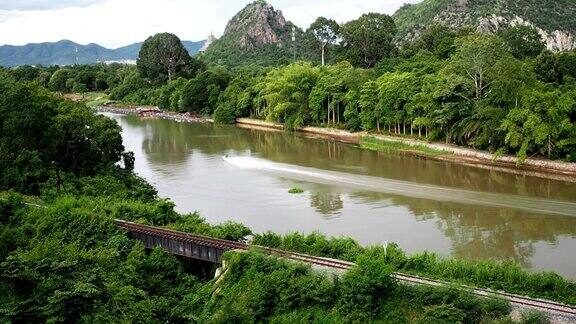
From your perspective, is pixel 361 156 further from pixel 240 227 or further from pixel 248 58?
pixel 248 58

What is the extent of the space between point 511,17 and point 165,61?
6468 cm

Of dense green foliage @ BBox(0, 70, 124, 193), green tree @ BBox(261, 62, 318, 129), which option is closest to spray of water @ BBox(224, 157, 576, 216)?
dense green foliage @ BBox(0, 70, 124, 193)

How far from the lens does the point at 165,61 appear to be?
369 feet

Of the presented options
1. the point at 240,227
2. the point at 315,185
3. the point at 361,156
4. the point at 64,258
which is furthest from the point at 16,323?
the point at 361,156

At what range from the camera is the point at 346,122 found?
63.1 metres

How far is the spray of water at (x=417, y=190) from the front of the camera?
33.8 meters

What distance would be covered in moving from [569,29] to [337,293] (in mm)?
98500

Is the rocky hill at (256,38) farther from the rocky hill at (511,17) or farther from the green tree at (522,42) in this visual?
the green tree at (522,42)

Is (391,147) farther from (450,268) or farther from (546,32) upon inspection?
(546,32)

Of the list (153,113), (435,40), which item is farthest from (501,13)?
(153,113)

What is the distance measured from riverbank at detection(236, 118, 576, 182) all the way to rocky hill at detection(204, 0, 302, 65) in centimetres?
7163

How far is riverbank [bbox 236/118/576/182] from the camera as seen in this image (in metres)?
42.3

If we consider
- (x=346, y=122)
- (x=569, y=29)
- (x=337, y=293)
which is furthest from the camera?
(x=569, y=29)

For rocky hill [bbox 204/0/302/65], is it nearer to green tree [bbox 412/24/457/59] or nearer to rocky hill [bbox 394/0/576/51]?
rocky hill [bbox 394/0/576/51]
